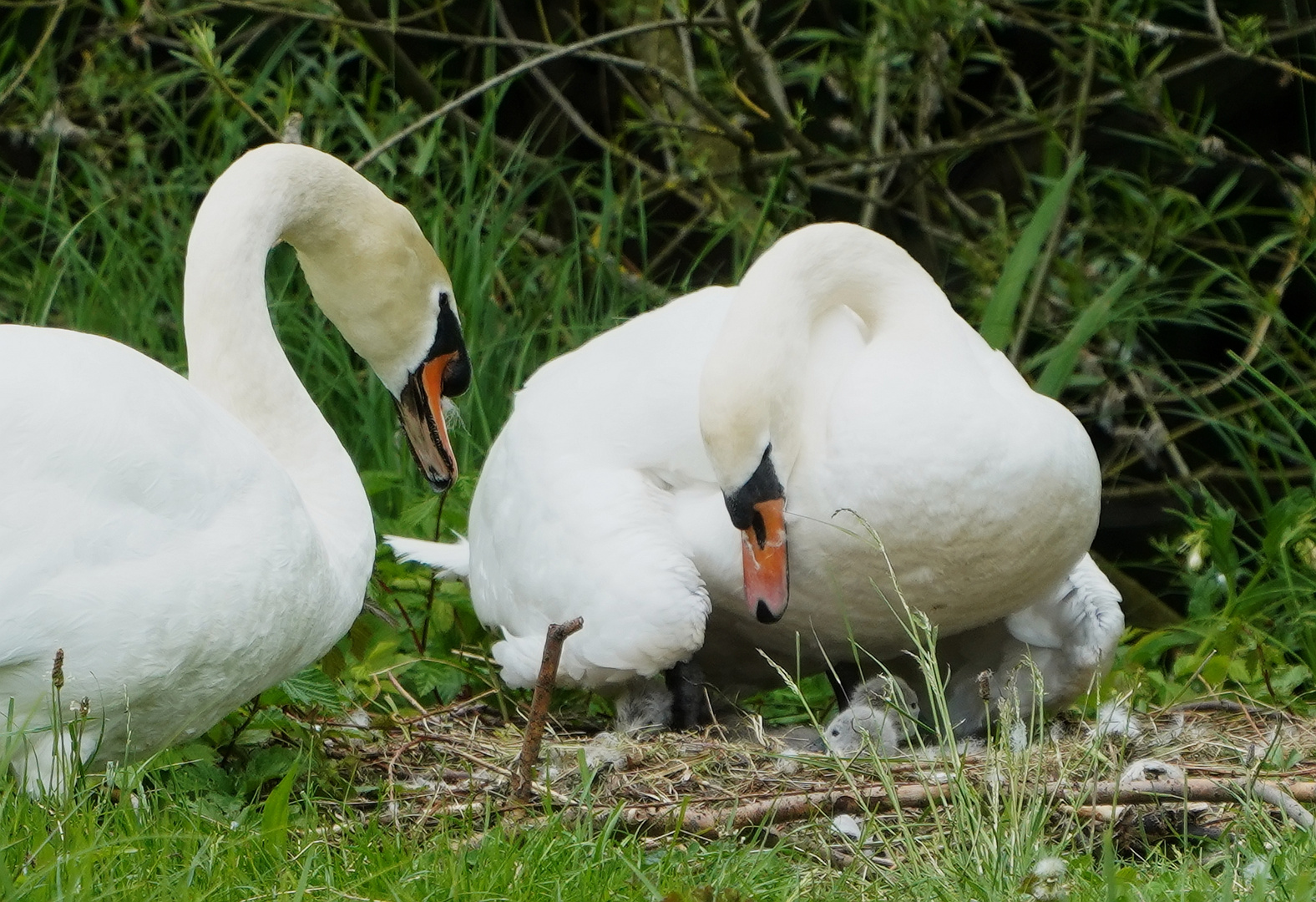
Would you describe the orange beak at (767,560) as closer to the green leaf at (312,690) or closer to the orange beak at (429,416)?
the orange beak at (429,416)

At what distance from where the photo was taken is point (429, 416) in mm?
4020

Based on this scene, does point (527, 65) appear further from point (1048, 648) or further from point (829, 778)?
point (829, 778)

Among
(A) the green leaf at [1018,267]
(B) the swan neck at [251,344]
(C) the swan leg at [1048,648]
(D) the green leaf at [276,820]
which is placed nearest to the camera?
(D) the green leaf at [276,820]

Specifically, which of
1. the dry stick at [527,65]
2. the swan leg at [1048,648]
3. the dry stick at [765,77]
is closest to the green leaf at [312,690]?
the swan leg at [1048,648]

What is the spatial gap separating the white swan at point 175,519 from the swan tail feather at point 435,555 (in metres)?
1.02

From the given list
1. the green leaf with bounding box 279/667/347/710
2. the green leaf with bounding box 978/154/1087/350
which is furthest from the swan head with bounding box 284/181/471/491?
the green leaf with bounding box 978/154/1087/350

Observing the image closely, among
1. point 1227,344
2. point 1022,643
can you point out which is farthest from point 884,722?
point 1227,344

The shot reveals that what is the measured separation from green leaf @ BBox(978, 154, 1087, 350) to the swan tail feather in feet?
4.98

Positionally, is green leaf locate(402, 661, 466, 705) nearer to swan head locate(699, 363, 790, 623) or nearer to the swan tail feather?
the swan tail feather

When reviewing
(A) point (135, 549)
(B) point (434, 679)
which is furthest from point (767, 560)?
(A) point (135, 549)

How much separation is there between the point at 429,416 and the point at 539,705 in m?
1.08

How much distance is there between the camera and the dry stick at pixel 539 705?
302cm

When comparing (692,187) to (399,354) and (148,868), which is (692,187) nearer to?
(399,354)

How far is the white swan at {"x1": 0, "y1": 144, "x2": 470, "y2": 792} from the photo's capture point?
2811mm
